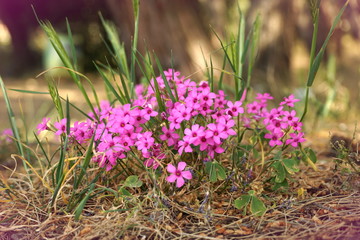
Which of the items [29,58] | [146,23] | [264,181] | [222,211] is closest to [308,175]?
[264,181]

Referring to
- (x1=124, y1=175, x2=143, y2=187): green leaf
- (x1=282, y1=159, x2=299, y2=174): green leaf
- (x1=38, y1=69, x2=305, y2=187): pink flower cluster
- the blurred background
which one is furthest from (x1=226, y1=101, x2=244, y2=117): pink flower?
the blurred background

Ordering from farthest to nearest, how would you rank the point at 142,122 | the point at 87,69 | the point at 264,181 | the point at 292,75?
1. the point at 87,69
2. the point at 292,75
3. the point at 264,181
4. the point at 142,122

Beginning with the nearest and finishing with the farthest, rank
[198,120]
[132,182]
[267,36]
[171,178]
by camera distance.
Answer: [171,178], [132,182], [198,120], [267,36]

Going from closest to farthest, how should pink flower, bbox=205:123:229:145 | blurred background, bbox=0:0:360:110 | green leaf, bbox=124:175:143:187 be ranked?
1. pink flower, bbox=205:123:229:145
2. green leaf, bbox=124:175:143:187
3. blurred background, bbox=0:0:360:110

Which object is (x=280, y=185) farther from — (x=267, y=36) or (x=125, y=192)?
(x=267, y=36)

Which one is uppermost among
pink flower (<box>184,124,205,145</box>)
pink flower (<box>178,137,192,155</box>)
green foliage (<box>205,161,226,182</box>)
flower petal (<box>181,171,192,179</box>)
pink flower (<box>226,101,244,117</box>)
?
Result: pink flower (<box>226,101,244,117</box>)

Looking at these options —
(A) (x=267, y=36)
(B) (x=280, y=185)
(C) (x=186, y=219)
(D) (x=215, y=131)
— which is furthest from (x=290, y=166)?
(A) (x=267, y=36)

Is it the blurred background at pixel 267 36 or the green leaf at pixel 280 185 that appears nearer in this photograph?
the green leaf at pixel 280 185

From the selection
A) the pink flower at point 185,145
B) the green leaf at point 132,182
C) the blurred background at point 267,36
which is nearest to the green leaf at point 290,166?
the pink flower at point 185,145

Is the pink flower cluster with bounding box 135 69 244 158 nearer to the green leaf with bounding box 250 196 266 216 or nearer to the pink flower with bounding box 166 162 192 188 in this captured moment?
the pink flower with bounding box 166 162 192 188

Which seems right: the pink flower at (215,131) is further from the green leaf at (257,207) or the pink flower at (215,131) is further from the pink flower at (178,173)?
the green leaf at (257,207)

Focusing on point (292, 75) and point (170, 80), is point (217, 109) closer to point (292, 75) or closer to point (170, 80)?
point (170, 80)
